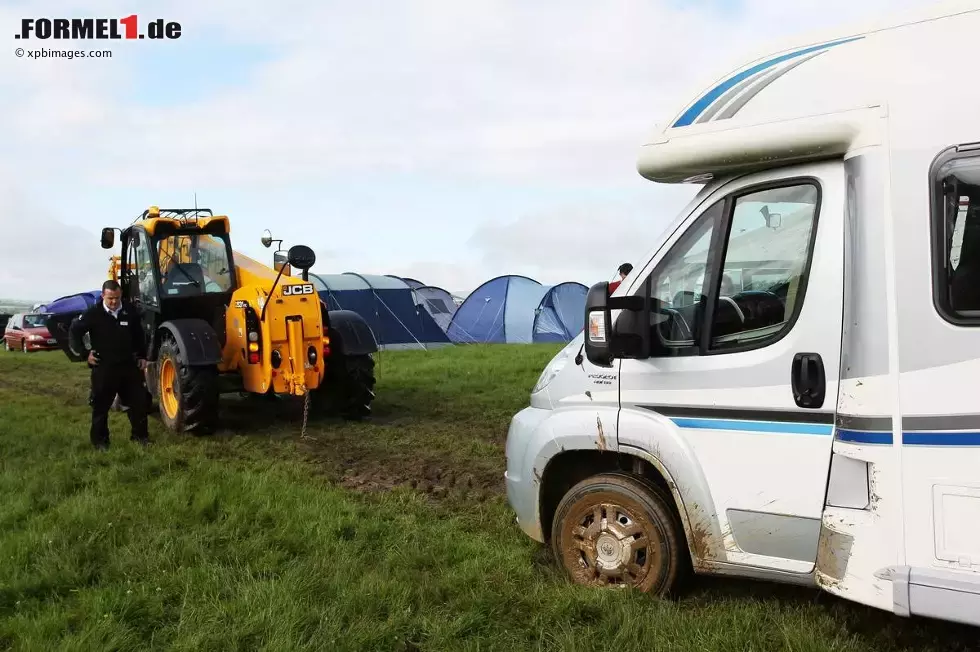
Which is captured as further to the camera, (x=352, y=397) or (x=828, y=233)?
(x=352, y=397)

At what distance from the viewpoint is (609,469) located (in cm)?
424

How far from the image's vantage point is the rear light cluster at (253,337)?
8.87m

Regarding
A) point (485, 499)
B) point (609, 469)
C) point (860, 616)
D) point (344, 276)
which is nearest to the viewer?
point (860, 616)

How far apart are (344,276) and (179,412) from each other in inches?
480

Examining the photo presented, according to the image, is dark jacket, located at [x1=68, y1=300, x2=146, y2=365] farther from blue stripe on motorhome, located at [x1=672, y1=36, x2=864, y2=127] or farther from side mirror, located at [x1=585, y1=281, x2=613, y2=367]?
blue stripe on motorhome, located at [x1=672, y1=36, x2=864, y2=127]

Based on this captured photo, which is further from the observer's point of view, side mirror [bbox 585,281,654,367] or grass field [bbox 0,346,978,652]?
side mirror [bbox 585,281,654,367]

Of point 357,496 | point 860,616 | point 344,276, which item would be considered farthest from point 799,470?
point 344,276

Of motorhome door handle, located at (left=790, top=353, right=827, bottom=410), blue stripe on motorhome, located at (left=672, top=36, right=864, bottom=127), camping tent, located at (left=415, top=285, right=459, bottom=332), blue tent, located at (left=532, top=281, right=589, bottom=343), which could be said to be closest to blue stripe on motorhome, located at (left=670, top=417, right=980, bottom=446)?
motorhome door handle, located at (left=790, top=353, right=827, bottom=410)

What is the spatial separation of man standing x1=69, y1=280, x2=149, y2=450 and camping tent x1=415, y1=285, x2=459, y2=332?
1443 centimetres

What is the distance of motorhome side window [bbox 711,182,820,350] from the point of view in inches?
136

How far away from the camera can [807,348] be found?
3357 mm

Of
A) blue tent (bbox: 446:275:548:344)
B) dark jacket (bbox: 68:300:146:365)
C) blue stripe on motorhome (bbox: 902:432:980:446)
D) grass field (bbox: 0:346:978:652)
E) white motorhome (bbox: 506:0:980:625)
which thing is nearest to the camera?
blue stripe on motorhome (bbox: 902:432:980:446)

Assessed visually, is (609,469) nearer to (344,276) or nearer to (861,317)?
(861,317)

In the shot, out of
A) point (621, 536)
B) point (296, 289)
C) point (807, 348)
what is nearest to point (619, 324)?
point (807, 348)
